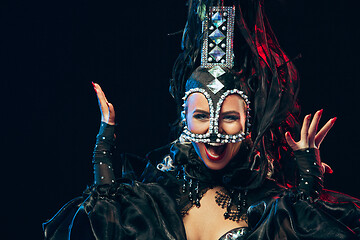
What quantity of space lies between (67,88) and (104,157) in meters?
0.62

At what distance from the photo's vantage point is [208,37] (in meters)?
2.50

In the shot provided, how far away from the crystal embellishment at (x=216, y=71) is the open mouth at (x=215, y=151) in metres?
0.27

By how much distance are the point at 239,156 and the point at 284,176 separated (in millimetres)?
228

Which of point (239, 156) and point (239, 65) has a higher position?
point (239, 65)

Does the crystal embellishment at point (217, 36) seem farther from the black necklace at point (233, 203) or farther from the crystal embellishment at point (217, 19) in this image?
the black necklace at point (233, 203)

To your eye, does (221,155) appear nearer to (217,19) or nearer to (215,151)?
(215,151)

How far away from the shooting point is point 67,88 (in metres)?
2.96

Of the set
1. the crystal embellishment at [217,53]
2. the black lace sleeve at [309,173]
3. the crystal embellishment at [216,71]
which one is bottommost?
the black lace sleeve at [309,173]

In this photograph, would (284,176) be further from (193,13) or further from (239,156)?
(193,13)

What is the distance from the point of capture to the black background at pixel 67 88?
2.93 meters

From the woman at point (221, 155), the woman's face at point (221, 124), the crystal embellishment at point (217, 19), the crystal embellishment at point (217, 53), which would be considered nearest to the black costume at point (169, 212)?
the woman at point (221, 155)

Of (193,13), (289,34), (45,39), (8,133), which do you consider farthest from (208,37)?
(8,133)

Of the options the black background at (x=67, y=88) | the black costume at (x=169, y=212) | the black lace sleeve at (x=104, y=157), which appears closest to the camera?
the black costume at (x=169, y=212)

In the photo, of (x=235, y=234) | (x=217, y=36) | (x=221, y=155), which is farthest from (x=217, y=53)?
(x=235, y=234)
